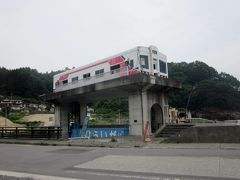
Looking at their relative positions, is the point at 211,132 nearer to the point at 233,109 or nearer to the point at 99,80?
the point at 99,80

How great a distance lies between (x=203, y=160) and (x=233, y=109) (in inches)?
3977

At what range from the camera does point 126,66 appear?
29.2 m

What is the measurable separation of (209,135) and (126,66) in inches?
505

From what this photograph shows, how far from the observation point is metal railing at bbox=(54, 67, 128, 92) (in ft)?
97.8

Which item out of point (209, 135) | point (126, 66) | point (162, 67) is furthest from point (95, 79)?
point (209, 135)

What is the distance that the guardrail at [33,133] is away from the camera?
25381mm

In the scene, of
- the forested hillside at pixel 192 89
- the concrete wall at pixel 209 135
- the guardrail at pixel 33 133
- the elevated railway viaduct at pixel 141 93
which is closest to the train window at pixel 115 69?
the elevated railway viaduct at pixel 141 93

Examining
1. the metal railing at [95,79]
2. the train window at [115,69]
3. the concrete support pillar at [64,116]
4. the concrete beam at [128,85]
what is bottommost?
the concrete support pillar at [64,116]

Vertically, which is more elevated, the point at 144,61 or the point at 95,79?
the point at 144,61

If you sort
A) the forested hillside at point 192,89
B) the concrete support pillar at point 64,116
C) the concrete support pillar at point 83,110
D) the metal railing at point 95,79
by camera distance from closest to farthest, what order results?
the metal railing at point 95,79
the concrete support pillar at point 64,116
the concrete support pillar at point 83,110
the forested hillside at point 192,89

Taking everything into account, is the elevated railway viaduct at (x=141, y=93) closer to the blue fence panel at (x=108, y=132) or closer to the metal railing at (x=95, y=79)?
the metal railing at (x=95, y=79)

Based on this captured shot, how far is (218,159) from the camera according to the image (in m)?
10.3

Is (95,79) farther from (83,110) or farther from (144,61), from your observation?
(83,110)

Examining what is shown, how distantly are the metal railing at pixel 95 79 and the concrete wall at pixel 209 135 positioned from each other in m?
11.1
